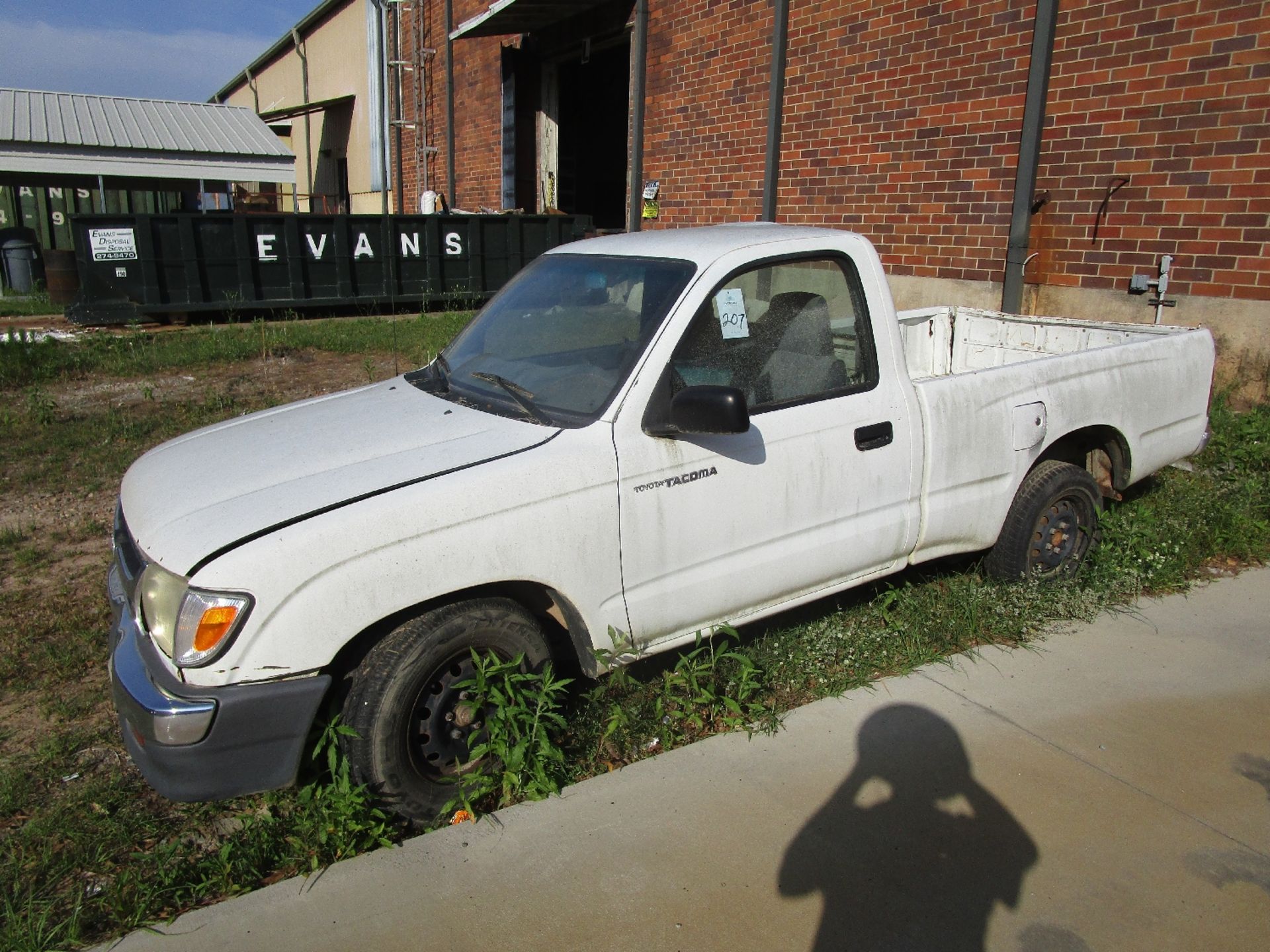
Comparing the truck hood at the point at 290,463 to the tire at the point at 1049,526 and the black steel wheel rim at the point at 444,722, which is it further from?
the tire at the point at 1049,526

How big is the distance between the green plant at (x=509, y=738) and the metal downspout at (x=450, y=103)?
1794 cm

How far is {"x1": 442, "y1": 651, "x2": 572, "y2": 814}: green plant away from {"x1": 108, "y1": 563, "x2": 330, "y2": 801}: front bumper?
0.53 meters

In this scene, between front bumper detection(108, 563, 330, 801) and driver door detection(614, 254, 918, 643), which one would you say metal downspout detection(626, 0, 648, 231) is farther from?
front bumper detection(108, 563, 330, 801)

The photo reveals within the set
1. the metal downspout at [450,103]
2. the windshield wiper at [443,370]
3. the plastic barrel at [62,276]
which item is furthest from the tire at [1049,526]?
the metal downspout at [450,103]

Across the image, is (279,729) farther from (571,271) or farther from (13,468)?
(13,468)

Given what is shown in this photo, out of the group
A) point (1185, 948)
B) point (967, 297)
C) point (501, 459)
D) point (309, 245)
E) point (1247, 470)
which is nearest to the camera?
point (1185, 948)

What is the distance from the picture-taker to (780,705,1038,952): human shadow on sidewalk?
8.59ft

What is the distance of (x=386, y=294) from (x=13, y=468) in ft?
25.3

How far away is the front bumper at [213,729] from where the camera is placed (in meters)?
2.61

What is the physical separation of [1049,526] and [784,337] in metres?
1.94

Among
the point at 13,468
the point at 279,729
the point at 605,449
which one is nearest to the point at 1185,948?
the point at 605,449

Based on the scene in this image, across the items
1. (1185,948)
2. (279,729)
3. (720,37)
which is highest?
(720,37)

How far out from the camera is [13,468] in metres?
6.64

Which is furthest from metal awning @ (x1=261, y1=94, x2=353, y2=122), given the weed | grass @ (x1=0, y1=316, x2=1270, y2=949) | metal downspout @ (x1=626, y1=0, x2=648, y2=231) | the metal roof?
grass @ (x1=0, y1=316, x2=1270, y2=949)
